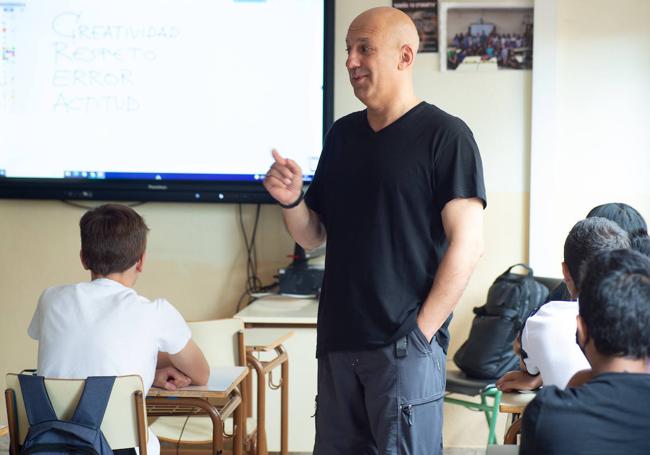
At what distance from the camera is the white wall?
436 centimetres

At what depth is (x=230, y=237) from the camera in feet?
15.2

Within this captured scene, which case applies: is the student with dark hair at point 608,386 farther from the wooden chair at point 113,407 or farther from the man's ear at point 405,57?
the wooden chair at point 113,407

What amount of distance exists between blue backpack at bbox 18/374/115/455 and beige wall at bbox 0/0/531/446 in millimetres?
2315

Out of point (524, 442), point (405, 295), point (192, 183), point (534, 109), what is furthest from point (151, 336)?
point (534, 109)

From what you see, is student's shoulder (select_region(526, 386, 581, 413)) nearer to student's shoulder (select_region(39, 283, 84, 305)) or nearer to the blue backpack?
the blue backpack

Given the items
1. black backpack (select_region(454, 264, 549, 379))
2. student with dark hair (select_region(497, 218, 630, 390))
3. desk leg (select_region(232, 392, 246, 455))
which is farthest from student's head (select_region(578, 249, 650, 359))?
black backpack (select_region(454, 264, 549, 379))

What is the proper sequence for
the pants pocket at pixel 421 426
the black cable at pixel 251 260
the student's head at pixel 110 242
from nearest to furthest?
1. the pants pocket at pixel 421 426
2. the student's head at pixel 110 242
3. the black cable at pixel 251 260

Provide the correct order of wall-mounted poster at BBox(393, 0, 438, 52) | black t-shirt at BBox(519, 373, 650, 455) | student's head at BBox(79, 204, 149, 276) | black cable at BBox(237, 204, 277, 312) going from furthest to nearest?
black cable at BBox(237, 204, 277, 312)
wall-mounted poster at BBox(393, 0, 438, 52)
student's head at BBox(79, 204, 149, 276)
black t-shirt at BBox(519, 373, 650, 455)

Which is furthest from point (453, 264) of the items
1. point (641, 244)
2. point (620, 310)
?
point (641, 244)

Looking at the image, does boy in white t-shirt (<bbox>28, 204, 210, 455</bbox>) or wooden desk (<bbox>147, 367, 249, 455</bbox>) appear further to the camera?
wooden desk (<bbox>147, 367, 249, 455</bbox>)

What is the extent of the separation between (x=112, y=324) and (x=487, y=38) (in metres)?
2.69

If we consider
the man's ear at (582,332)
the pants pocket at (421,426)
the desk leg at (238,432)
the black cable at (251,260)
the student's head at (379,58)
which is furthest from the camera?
the black cable at (251,260)

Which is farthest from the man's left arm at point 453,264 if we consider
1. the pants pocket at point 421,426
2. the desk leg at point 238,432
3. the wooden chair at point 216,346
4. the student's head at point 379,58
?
the wooden chair at point 216,346

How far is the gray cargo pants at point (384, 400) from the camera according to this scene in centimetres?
214
